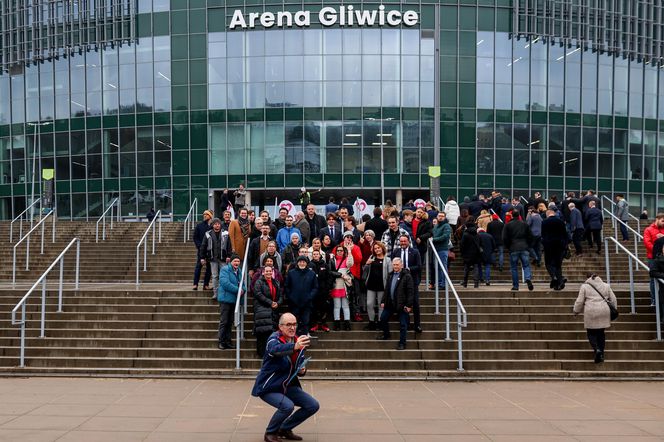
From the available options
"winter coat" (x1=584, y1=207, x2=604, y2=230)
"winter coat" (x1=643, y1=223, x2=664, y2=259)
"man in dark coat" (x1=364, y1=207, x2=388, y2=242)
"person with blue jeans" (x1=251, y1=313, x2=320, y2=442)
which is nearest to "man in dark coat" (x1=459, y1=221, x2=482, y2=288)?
"man in dark coat" (x1=364, y1=207, x2=388, y2=242)

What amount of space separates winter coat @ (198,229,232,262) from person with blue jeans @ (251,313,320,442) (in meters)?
6.65

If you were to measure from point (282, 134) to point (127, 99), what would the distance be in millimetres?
8856

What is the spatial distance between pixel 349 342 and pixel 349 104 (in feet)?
80.9

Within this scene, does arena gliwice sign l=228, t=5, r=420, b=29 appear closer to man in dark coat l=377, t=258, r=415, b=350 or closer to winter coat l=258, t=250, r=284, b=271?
winter coat l=258, t=250, r=284, b=271

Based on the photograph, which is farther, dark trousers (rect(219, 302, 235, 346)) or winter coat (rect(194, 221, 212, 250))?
winter coat (rect(194, 221, 212, 250))

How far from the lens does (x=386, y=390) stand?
963 centimetres

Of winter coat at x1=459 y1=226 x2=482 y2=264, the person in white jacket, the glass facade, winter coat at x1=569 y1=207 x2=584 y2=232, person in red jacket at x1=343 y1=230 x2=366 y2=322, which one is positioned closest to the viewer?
person in red jacket at x1=343 y1=230 x2=366 y2=322

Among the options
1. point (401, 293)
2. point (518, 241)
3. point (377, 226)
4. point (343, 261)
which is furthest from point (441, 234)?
point (401, 293)

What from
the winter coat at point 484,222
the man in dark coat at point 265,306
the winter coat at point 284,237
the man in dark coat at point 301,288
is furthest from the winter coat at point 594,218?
the man in dark coat at point 265,306

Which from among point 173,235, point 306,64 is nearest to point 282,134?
point 306,64

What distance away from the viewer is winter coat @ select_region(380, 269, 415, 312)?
11.0m

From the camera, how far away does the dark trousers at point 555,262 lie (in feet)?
43.9

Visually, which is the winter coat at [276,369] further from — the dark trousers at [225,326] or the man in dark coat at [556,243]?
the man in dark coat at [556,243]

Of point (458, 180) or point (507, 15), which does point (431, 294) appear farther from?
point (507, 15)
